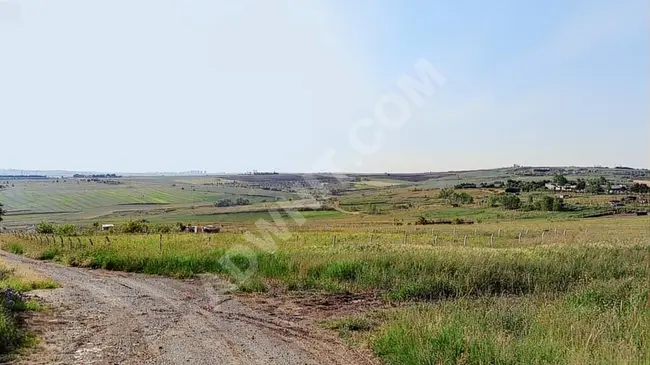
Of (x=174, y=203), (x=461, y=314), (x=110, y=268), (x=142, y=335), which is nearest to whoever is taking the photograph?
(x=461, y=314)

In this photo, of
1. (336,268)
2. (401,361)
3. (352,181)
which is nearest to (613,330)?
(401,361)

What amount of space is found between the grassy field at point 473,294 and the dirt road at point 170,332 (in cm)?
118

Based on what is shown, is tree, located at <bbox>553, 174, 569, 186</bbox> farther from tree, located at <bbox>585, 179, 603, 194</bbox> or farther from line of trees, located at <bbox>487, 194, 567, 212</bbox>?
line of trees, located at <bbox>487, 194, 567, 212</bbox>

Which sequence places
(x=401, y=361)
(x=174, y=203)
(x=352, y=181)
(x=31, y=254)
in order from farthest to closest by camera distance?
(x=174, y=203) → (x=352, y=181) → (x=31, y=254) → (x=401, y=361)

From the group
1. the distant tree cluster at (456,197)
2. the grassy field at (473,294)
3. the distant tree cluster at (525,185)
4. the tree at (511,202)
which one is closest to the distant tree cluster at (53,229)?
the grassy field at (473,294)

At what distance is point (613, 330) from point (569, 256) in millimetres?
11032

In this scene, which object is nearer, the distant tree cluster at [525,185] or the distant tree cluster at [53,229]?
the distant tree cluster at [53,229]

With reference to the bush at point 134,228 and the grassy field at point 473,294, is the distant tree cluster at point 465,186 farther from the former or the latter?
the grassy field at point 473,294

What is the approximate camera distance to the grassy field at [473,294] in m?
6.66

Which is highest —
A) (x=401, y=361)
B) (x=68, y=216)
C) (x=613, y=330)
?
(x=613, y=330)

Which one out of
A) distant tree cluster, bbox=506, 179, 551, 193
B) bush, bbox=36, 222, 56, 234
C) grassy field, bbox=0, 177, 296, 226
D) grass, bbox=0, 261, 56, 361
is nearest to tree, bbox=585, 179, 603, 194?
distant tree cluster, bbox=506, 179, 551, 193

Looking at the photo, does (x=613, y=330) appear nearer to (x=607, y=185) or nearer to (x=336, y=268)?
(x=336, y=268)

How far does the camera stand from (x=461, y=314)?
8.74m

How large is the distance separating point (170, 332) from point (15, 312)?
12.8 feet
